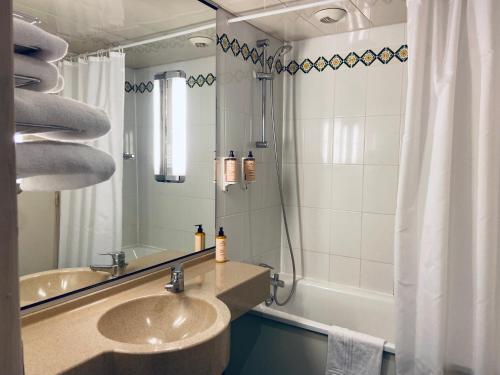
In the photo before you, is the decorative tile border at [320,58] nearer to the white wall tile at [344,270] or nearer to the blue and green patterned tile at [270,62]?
the blue and green patterned tile at [270,62]

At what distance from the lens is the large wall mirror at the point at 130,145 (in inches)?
48.5

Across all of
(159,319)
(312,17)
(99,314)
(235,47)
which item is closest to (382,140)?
(312,17)

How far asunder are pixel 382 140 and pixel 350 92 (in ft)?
1.21

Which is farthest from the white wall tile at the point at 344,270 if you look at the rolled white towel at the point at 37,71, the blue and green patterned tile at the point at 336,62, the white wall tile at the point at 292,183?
the rolled white towel at the point at 37,71

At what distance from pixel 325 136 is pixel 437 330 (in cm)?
135

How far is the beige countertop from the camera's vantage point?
37.9 inches

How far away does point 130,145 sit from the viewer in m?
1.56

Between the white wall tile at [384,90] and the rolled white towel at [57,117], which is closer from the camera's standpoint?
the rolled white towel at [57,117]

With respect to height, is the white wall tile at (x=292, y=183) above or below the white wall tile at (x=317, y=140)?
below

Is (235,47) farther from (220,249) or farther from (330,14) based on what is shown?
(220,249)

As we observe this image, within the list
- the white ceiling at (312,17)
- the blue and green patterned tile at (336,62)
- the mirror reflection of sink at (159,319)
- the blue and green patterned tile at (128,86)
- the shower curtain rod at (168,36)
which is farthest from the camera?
the blue and green patterned tile at (336,62)

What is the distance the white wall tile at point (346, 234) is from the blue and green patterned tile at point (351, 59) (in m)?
0.95

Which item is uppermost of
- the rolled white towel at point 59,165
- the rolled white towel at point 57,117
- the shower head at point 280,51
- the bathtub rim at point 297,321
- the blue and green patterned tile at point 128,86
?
the shower head at point 280,51

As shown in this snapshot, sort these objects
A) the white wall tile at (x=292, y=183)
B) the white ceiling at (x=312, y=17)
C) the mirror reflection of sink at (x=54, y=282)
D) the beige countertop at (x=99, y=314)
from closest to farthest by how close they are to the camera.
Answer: the beige countertop at (x=99, y=314) → the mirror reflection of sink at (x=54, y=282) → the white ceiling at (x=312, y=17) → the white wall tile at (x=292, y=183)
